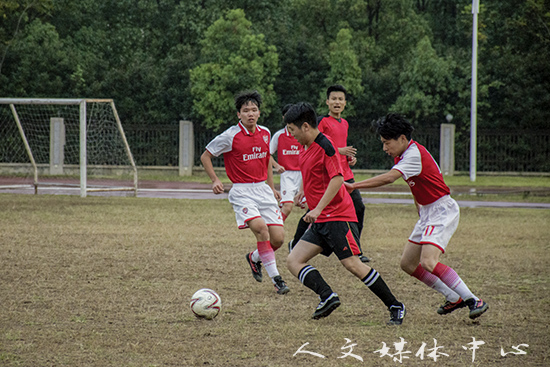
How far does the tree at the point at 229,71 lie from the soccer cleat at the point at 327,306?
78.9 feet

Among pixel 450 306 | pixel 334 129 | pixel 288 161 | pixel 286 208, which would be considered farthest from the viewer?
pixel 288 161

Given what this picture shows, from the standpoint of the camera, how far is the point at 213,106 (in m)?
29.9

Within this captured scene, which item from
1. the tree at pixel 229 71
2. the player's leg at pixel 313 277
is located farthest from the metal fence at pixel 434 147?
the player's leg at pixel 313 277

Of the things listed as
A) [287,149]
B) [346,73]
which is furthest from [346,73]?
[287,149]

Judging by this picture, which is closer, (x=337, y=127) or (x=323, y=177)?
(x=323, y=177)

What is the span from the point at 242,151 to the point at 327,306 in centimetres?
251

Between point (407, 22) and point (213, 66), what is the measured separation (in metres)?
12.4

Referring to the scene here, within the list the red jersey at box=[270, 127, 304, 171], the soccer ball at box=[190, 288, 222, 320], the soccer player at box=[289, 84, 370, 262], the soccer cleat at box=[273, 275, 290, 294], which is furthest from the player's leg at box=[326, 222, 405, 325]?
the red jersey at box=[270, 127, 304, 171]

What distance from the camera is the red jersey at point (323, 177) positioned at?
5949 millimetres

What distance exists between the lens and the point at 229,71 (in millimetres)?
29844

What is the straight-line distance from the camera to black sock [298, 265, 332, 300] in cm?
597

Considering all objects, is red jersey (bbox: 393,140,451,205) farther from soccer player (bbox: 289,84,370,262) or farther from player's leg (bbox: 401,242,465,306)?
soccer player (bbox: 289,84,370,262)

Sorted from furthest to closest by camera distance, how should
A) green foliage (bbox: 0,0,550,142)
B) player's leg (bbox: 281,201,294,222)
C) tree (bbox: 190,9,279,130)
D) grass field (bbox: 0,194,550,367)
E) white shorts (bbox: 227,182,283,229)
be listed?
tree (bbox: 190,9,279,130), green foliage (bbox: 0,0,550,142), player's leg (bbox: 281,201,294,222), white shorts (bbox: 227,182,283,229), grass field (bbox: 0,194,550,367)

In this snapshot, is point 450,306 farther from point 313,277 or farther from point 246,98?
point 246,98
